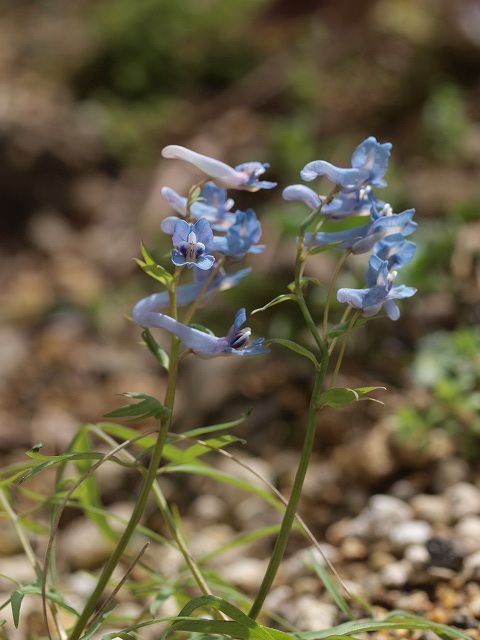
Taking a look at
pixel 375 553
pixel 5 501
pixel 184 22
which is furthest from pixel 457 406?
pixel 184 22

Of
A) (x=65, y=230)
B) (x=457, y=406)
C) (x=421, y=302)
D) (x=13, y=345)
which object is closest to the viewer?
(x=457, y=406)

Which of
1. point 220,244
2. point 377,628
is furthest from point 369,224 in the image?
point 377,628

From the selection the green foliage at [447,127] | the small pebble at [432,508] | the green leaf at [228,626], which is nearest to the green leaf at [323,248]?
the green leaf at [228,626]

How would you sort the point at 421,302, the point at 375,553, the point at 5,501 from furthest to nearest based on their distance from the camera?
the point at 421,302
the point at 375,553
the point at 5,501

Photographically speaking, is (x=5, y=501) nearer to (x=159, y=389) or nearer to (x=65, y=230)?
(x=159, y=389)

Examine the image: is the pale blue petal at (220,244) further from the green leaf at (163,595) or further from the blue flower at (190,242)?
the green leaf at (163,595)

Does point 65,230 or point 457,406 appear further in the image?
point 65,230
